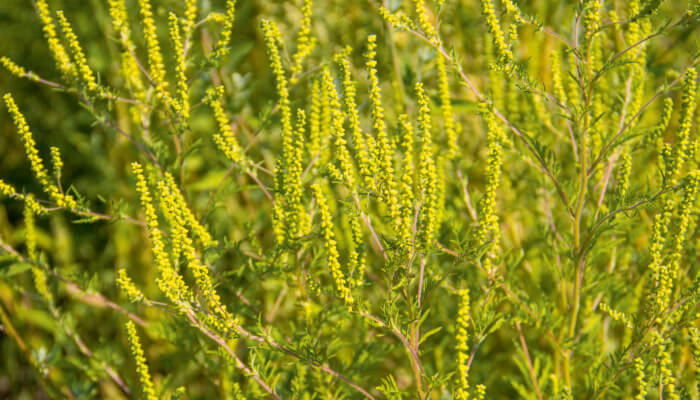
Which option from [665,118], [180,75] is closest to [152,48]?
[180,75]

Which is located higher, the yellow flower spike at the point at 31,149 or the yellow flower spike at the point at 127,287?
the yellow flower spike at the point at 31,149

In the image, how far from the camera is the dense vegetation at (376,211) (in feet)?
1.70

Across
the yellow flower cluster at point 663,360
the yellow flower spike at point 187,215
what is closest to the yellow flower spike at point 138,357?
the yellow flower spike at point 187,215

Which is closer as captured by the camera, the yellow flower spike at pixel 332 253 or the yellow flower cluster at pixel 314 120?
the yellow flower spike at pixel 332 253

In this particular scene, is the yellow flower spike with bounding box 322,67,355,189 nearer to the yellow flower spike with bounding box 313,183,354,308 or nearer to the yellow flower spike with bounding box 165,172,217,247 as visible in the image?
the yellow flower spike with bounding box 313,183,354,308

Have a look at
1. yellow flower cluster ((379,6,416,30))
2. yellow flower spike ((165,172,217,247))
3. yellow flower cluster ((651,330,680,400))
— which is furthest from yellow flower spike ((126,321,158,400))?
yellow flower cluster ((651,330,680,400))

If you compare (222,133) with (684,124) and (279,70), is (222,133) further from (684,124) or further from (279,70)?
(684,124)

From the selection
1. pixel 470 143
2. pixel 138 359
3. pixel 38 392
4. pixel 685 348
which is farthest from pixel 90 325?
pixel 685 348

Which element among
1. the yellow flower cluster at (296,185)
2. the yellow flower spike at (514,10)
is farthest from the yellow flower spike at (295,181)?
the yellow flower spike at (514,10)

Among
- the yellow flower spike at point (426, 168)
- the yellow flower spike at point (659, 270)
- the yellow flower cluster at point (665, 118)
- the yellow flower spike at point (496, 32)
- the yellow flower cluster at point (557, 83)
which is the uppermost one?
the yellow flower spike at point (496, 32)

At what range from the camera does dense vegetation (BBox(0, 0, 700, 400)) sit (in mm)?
518

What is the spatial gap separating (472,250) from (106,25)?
2.85 ft

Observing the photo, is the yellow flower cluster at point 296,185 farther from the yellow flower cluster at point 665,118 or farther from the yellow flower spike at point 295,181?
the yellow flower cluster at point 665,118

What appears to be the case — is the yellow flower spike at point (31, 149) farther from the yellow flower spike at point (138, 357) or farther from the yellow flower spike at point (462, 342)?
the yellow flower spike at point (462, 342)
